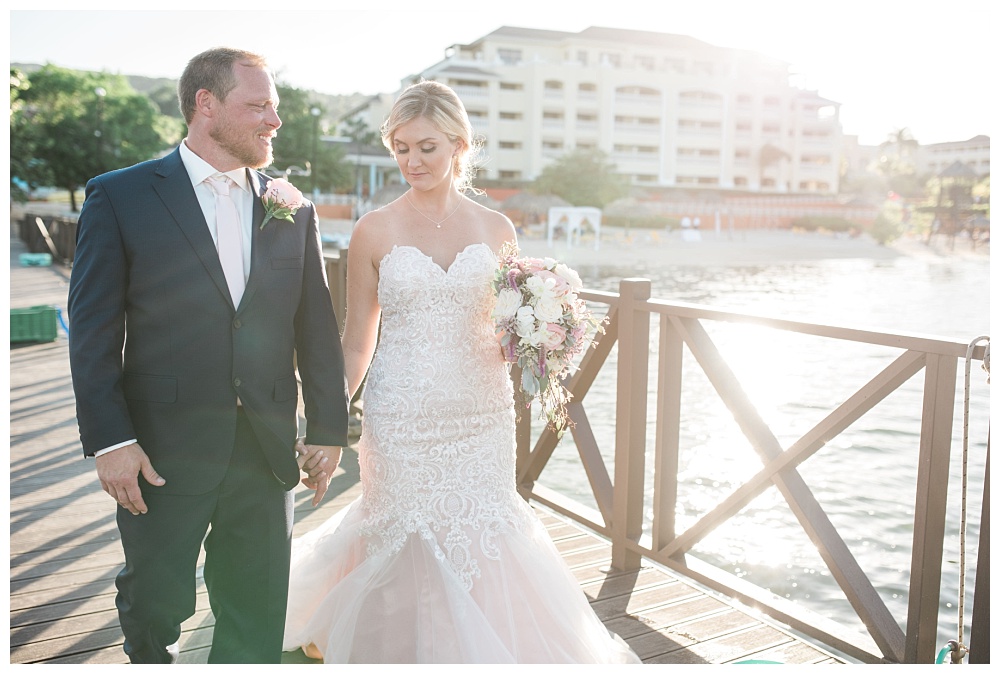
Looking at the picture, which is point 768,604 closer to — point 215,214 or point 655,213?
point 215,214

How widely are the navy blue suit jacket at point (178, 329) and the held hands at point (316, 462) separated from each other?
3 centimetres

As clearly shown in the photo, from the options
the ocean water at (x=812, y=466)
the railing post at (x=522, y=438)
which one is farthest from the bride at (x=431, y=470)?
the railing post at (x=522, y=438)

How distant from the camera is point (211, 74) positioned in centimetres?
229

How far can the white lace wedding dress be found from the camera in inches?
111

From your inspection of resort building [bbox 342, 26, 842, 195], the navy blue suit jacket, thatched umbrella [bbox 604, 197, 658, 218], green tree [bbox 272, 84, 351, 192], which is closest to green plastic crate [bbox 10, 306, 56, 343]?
the navy blue suit jacket

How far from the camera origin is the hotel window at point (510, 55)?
6775 cm

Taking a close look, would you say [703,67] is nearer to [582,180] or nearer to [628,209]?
[582,180]

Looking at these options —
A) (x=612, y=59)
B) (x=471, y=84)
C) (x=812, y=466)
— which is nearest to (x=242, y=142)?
(x=812, y=466)

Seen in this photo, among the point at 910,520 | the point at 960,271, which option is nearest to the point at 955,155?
the point at 960,271

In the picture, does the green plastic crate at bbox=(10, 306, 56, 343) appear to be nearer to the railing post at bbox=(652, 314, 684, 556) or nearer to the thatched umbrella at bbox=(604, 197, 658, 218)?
the railing post at bbox=(652, 314, 684, 556)

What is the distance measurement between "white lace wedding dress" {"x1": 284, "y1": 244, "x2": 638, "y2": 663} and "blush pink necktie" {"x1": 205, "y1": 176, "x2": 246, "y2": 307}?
2.39ft

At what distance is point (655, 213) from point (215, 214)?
54289 mm

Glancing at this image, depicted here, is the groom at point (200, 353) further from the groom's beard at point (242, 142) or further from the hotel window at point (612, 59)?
the hotel window at point (612, 59)

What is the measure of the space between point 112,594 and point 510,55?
69045 millimetres
